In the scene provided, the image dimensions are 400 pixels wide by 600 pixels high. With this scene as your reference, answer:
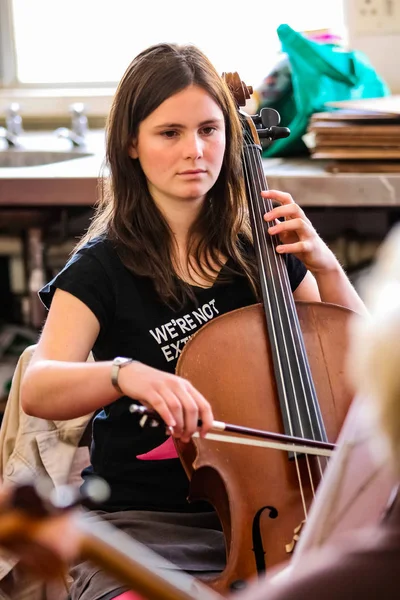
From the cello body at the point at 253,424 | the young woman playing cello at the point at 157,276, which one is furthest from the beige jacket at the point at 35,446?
the cello body at the point at 253,424

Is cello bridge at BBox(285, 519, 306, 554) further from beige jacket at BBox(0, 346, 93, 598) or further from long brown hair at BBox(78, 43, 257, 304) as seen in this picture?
beige jacket at BBox(0, 346, 93, 598)

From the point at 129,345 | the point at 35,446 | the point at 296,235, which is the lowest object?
the point at 35,446

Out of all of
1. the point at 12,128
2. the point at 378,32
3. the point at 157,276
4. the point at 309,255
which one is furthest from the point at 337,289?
the point at 12,128

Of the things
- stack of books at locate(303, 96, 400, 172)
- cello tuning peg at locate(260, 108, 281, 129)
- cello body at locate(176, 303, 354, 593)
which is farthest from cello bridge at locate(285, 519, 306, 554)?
stack of books at locate(303, 96, 400, 172)

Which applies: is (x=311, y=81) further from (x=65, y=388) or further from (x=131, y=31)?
(x=65, y=388)

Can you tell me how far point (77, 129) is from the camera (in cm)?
251

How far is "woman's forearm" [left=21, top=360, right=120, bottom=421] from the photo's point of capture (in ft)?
3.74

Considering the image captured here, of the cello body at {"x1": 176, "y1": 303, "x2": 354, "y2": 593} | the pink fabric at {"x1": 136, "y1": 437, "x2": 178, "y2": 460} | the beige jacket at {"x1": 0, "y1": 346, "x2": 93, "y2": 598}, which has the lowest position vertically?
the beige jacket at {"x1": 0, "y1": 346, "x2": 93, "y2": 598}

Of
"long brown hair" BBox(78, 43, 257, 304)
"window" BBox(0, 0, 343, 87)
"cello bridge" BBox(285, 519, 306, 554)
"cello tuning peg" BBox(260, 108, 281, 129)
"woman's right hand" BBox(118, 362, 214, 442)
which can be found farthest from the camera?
"window" BBox(0, 0, 343, 87)

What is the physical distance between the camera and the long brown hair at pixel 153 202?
1.31 m

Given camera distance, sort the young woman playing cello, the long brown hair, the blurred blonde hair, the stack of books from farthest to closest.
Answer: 1. the stack of books
2. the long brown hair
3. the young woman playing cello
4. the blurred blonde hair

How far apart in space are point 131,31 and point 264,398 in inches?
72.5

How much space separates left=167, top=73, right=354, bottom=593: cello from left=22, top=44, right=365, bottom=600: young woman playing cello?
0.22 ft

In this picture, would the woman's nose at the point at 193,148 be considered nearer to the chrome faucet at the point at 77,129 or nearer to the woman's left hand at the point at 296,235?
the woman's left hand at the point at 296,235
